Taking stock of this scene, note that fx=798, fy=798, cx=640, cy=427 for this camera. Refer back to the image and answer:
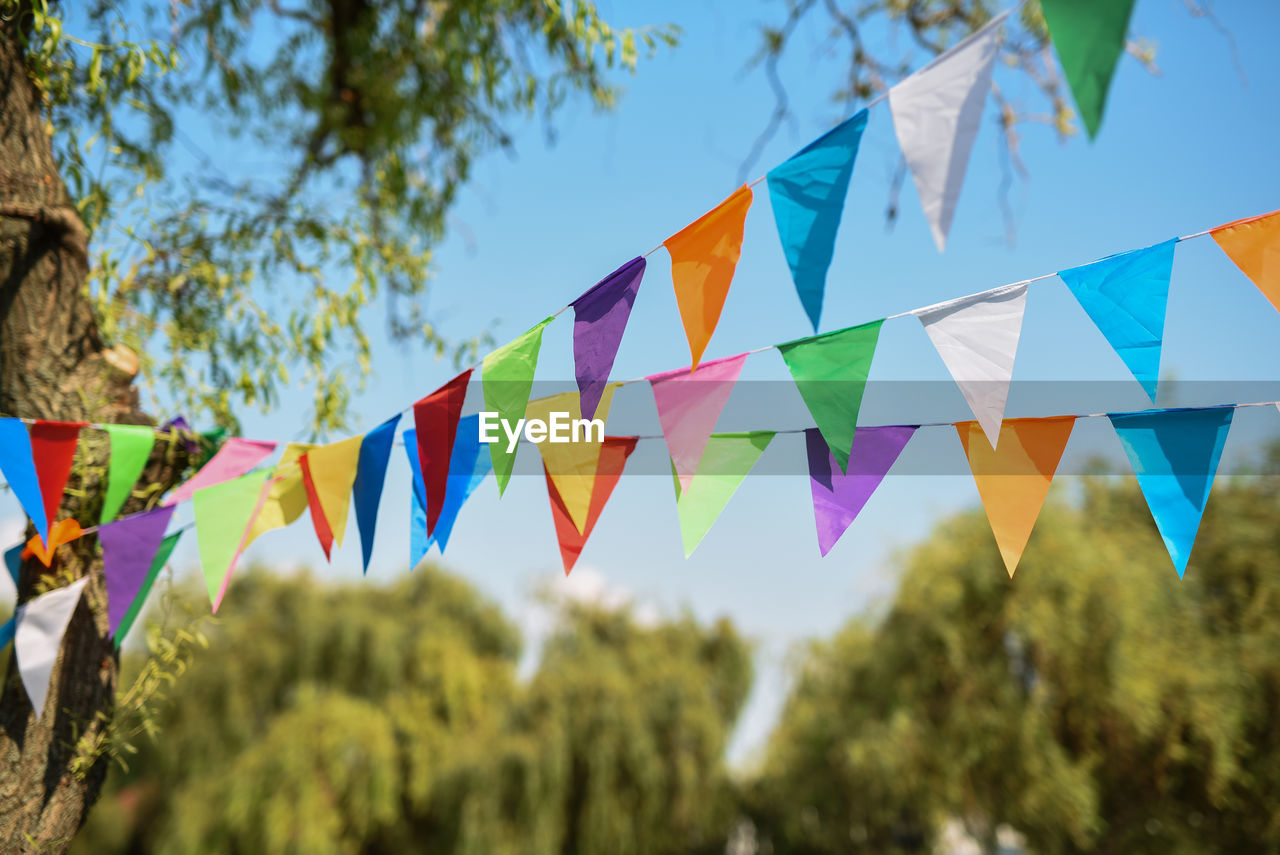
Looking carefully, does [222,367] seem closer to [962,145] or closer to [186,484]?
[186,484]

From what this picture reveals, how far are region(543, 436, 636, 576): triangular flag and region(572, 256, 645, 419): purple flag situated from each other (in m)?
0.33

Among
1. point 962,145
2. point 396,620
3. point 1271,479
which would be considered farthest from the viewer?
point 396,620

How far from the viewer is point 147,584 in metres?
2.08

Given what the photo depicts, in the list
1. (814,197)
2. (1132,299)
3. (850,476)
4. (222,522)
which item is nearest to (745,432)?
(850,476)

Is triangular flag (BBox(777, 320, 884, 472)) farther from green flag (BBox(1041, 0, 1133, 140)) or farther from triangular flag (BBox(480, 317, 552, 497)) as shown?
green flag (BBox(1041, 0, 1133, 140))

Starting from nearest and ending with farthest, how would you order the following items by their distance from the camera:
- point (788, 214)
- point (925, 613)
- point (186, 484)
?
point (788, 214)
point (186, 484)
point (925, 613)

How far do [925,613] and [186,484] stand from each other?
5672 millimetres

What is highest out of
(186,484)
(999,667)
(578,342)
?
(578,342)

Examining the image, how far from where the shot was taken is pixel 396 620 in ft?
33.5

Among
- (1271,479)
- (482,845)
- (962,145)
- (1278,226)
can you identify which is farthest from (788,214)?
(482,845)

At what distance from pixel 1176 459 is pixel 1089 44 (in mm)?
990

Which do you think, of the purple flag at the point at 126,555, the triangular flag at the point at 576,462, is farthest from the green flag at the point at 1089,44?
the purple flag at the point at 126,555

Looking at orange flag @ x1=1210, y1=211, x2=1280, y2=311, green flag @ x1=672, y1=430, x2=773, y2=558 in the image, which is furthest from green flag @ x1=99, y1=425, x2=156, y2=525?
orange flag @ x1=1210, y1=211, x2=1280, y2=311

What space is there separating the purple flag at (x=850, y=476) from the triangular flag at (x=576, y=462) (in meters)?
0.49
